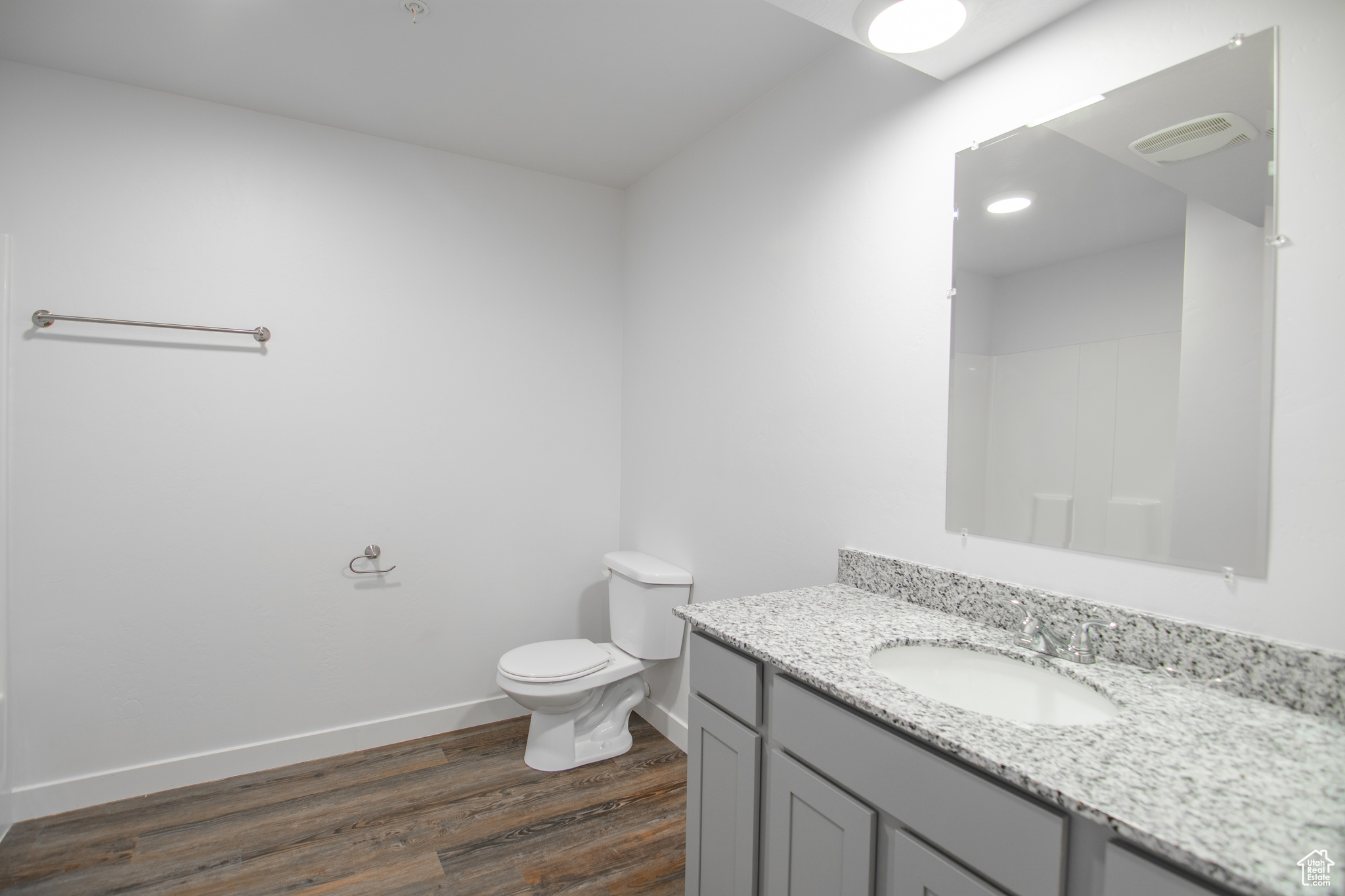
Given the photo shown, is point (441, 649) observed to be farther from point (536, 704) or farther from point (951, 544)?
point (951, 544)

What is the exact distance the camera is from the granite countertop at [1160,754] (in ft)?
2.28

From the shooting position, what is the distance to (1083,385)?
4.36 ft

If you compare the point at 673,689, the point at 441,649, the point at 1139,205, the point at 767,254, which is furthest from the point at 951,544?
the point at 441,649

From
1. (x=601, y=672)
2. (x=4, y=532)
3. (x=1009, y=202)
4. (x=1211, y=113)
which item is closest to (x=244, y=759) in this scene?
(x=4, y=532)

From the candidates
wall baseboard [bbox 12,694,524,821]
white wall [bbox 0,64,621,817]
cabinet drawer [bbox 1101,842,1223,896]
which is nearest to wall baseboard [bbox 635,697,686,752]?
wall baseboard [bbox 12,694,524,821]

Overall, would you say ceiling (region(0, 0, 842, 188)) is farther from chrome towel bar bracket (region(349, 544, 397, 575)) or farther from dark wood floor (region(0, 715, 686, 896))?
dark wood floor (region(0, 715, 686, 896))

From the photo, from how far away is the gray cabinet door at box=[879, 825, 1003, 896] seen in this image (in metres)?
0.91

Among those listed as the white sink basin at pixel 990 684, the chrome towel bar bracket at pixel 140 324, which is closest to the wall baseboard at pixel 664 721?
the white sink basin at pixel 990 684

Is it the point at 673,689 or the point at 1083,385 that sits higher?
the point at 1083,385

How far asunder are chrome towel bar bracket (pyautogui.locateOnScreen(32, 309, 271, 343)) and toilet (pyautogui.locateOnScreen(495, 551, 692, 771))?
5.01 ft

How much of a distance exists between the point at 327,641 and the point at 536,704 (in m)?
0.89

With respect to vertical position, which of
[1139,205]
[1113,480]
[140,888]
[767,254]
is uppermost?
[767,254]

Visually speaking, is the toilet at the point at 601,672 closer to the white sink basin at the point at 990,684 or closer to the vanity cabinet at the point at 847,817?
the vanity cabinet at the point at 847,817

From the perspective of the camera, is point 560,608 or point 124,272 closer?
point 124,272
